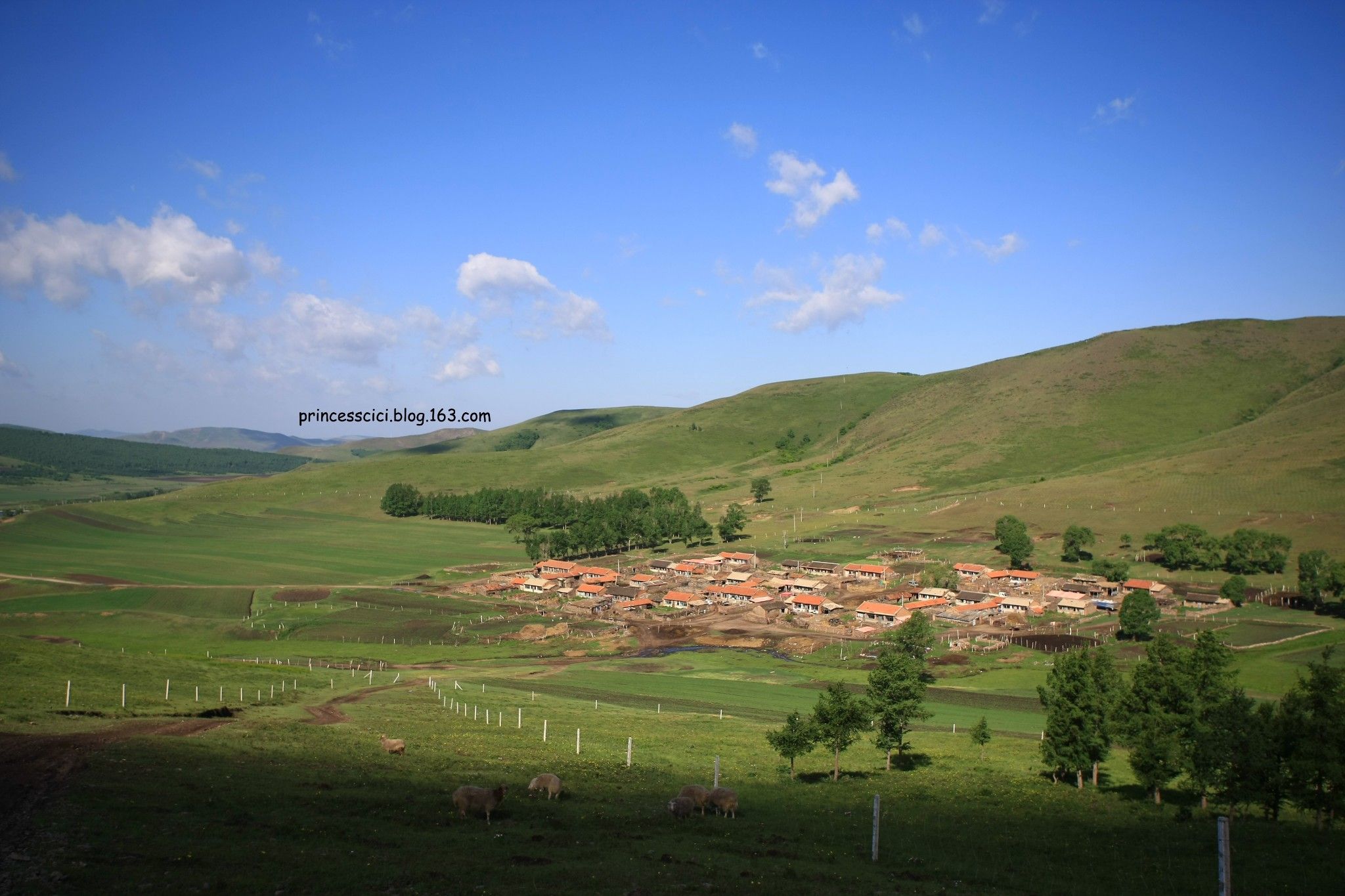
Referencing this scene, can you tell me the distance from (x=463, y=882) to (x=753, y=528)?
161559 mm

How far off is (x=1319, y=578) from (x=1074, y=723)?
249ft

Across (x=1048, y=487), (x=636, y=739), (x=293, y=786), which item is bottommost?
(x=636, y=739)

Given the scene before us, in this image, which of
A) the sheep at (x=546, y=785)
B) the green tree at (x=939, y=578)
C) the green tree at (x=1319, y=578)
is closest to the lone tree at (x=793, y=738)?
the sheep at (x=546, y=785)

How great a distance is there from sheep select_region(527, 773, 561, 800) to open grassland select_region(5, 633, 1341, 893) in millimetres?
506

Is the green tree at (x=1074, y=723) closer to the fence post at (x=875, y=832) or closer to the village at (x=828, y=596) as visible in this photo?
the fence post at (x=875, y=832)

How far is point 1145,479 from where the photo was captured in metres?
163

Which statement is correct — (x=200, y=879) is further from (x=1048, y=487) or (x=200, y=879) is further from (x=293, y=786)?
(x=1048, y=487)

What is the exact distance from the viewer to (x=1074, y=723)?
36.8 meters

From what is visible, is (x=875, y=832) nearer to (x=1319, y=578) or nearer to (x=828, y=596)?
A: (x=828, y=596)

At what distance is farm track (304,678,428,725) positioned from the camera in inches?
1666

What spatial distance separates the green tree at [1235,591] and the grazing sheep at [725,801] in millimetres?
91948

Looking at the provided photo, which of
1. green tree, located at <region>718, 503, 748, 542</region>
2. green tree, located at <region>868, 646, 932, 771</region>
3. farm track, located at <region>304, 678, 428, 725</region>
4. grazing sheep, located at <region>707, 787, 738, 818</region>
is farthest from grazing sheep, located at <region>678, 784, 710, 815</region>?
green tree, located at <region>718, 503, 748, 542</region>

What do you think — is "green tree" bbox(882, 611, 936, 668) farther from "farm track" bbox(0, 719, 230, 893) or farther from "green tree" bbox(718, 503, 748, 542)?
"green tree" bbox(718, 503, 748, 542)

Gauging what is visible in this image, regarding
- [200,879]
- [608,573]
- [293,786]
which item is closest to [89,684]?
[293,786]
